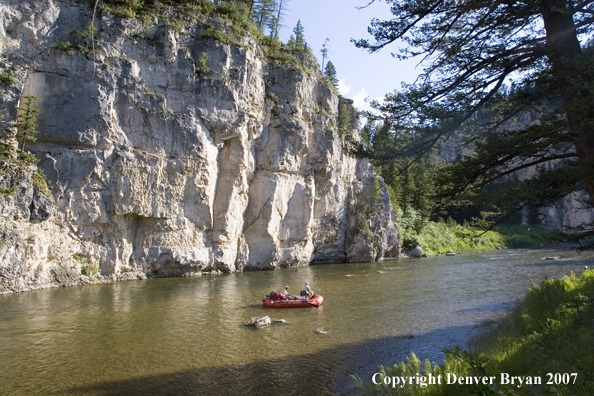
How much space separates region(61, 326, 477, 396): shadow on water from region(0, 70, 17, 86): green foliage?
1950 centimetres

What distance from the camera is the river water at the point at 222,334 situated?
32.9 ft

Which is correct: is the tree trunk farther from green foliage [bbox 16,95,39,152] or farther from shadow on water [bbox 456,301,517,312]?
green foliage [bbox 16,95,39,152]

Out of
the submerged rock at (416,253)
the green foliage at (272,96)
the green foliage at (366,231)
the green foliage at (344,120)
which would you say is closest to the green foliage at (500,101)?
the green foliage at (272,96)

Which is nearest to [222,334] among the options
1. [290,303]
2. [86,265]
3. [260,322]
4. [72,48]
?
[260,322]

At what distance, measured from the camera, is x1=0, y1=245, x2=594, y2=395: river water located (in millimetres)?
10031

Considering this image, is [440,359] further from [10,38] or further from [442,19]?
[10,38]

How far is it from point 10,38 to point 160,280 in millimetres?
16687

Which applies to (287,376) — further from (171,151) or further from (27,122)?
(171,151)

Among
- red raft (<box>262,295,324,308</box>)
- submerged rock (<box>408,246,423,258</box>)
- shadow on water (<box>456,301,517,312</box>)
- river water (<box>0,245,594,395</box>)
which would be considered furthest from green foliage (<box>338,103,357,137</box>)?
shadow on water (<box>456,301,517,312</box>)

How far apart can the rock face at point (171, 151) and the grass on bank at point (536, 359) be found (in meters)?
21.0

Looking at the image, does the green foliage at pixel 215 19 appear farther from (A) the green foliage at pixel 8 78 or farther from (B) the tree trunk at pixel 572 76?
(B) the tree trunk at pixel 572 76

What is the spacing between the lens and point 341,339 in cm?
1320

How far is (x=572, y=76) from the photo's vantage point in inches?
258

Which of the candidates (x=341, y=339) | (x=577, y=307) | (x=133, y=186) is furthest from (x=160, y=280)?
(x=577, y=307)
